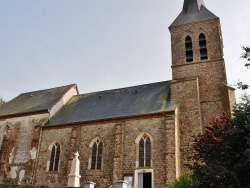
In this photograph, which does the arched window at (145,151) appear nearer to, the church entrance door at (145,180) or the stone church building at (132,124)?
the stone church building at (132,124)

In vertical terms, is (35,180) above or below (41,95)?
below

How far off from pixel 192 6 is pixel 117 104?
473 inches

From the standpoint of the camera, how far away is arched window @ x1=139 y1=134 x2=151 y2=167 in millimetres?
19234

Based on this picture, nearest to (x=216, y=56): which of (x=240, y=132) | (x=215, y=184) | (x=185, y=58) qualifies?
(x=185, y=58)

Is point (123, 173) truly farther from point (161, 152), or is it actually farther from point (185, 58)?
point (185, 58)

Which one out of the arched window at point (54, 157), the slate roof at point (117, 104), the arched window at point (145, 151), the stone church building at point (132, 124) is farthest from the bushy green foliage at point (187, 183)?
the arched window at point (54, 157)

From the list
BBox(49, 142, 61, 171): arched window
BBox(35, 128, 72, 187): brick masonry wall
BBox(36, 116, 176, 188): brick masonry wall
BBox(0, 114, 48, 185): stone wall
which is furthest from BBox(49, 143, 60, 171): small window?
BBox(0, 114, 48, 185): stone wall

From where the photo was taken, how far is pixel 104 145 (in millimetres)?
20922

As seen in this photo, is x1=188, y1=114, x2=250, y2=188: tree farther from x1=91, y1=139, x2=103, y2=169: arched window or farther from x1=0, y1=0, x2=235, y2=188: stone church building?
x1=91, y1=139, x2=103, y2=169: arched window

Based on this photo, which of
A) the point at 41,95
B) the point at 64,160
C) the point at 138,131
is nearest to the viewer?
the point at 138,131

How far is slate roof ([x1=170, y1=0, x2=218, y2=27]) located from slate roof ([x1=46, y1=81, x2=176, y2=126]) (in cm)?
591

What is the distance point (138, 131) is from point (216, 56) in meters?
9.02

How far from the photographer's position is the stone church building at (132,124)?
19.3 meters

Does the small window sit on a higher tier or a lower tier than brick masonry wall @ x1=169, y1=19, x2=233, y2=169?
lower
